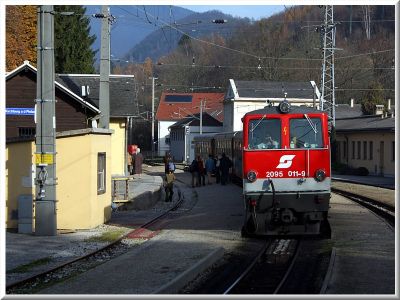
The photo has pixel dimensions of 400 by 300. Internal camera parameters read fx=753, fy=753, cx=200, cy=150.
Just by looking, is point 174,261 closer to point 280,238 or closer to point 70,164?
point 280,238

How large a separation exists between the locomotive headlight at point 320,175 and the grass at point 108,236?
502 centimetres

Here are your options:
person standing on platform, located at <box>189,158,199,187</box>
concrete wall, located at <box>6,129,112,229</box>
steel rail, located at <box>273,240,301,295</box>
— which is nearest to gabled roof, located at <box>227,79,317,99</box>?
person standing on platform, located at <box>189,158,199,187</box>

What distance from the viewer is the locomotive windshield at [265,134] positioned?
1725 cm

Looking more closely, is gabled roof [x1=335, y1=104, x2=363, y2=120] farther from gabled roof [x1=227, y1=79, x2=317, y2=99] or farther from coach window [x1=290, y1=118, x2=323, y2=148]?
coach window [x1=290, y1=118, x2=323, y2=148]

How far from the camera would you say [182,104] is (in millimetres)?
99000

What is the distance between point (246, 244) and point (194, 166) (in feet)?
69.7

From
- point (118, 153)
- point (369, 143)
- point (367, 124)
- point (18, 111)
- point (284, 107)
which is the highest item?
point (367, 124)

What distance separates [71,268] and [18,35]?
112 feet

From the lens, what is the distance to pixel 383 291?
1107cm

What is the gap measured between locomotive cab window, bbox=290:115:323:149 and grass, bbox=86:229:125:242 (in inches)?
192

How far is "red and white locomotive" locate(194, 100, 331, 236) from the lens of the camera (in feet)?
55.1

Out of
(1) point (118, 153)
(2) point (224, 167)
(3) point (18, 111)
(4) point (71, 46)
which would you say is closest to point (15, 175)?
(3) point (18, 111)

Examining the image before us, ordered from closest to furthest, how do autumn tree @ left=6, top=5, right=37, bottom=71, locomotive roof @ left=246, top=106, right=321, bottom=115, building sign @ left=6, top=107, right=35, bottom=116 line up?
locomotive roof @ left=246, top=106, right=321, bottom=115 → building sign @ left=6, top=107, right=35, bottom=116 → autumn tree @ left=6, top=5, right=37, bottom=71

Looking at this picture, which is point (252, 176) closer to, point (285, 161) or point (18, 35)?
point (285, 161)
